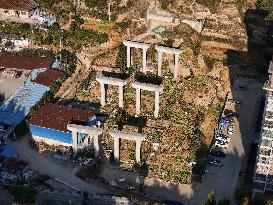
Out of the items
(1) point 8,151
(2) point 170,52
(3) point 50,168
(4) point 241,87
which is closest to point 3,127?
(1) point 8,151

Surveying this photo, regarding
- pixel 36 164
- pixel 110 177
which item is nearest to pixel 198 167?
pixel 110 177

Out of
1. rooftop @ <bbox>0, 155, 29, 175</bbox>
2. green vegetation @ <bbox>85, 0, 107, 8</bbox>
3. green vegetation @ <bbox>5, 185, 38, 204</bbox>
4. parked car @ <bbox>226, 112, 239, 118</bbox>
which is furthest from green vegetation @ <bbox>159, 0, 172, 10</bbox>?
green vegetation @ <bbox>5, 185, 38, 204</bbox>

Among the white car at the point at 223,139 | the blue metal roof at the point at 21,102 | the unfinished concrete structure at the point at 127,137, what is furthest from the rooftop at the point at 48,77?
the white car at the point at 223,139

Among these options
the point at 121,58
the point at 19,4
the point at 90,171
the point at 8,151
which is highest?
the point at 19,4

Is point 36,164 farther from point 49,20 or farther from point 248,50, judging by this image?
point 248,50

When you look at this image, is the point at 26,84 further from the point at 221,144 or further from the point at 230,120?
the point at 230,120
